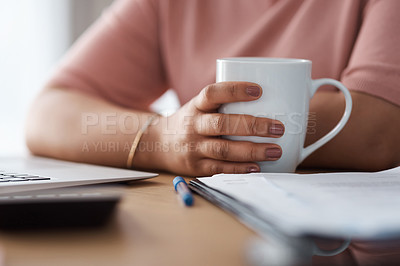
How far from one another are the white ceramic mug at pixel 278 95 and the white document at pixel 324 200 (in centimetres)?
9

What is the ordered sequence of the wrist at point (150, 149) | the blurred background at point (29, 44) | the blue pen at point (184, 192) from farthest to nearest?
the blurred background at point (29, 44), the wrist at point (150, 149), the blue pen at point (184, 192)

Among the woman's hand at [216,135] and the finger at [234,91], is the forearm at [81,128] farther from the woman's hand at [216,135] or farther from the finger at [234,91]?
the finger at [234,91]

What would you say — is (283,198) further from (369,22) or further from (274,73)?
(369,22)

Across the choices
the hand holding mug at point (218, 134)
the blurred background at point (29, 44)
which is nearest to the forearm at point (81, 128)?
the hand holding mug at point (218, 134)

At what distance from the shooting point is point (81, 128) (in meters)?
0.85

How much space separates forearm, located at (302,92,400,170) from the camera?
77 centimetres

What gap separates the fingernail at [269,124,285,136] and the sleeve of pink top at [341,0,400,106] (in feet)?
0.75

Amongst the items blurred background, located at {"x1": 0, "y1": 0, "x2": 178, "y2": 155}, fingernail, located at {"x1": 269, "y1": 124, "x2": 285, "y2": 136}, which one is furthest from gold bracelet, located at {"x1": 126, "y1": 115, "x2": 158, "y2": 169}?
blurred background, located at {"x1": 0, "y1": 0, "x2": 178, "y2": 155}

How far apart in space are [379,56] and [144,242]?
1.94ft

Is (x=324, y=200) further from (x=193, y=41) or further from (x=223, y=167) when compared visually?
(x=193, y=41)

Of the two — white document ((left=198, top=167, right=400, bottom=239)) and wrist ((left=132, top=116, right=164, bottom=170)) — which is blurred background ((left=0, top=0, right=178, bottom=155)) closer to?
wrist ((left=132, top=116, right=164, bottom=170))

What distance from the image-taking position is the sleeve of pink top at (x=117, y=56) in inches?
41.0

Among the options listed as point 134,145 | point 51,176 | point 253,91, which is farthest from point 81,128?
point 253,91

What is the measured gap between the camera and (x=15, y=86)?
2537 mm
